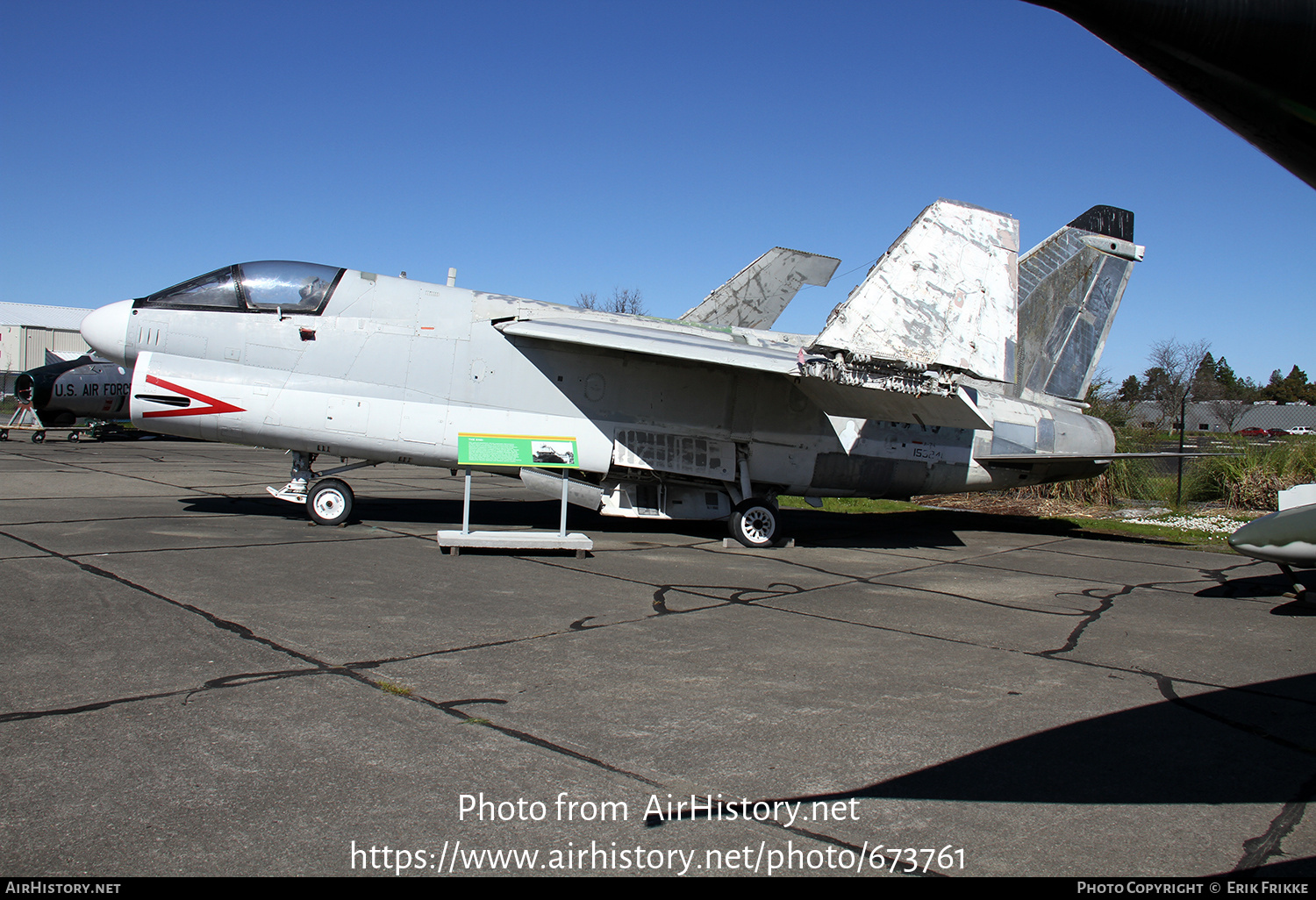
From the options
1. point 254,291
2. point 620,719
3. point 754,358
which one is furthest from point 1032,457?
point 254,291

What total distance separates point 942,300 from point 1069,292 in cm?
467

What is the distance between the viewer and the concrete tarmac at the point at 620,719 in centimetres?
291

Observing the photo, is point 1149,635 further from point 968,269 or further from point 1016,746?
point 968,269

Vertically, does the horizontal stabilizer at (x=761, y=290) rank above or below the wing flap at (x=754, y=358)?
above

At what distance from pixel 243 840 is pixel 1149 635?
6.50 meters

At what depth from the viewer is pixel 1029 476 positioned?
1259 centimetres

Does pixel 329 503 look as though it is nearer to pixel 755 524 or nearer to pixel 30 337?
pixel 755 524

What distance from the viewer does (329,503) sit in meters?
10.5

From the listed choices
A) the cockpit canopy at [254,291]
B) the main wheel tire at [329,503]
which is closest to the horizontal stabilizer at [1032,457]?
the main wheel tire at [329,503]

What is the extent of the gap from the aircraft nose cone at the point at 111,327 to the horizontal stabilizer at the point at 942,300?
832cm

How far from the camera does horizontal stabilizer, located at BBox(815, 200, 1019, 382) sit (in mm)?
9414

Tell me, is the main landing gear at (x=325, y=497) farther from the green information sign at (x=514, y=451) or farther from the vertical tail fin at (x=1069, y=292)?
the vertical tail fin at (x=1069, y=292)
